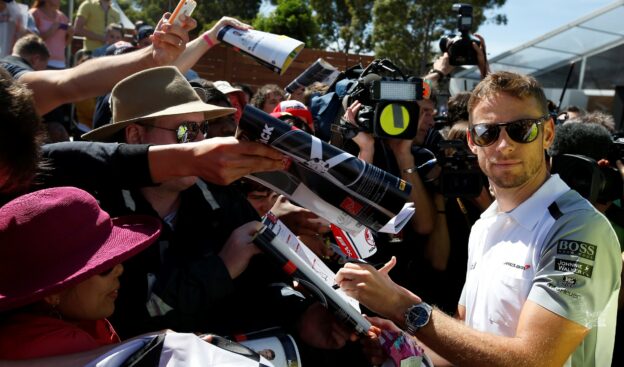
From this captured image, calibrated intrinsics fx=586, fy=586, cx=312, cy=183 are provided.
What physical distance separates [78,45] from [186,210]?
1016cm

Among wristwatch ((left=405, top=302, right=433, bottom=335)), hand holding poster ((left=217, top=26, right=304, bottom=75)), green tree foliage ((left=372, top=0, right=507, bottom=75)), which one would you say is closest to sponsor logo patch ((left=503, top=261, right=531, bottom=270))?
wristwatch ((left=405, top=302, right=433, bottom=335))

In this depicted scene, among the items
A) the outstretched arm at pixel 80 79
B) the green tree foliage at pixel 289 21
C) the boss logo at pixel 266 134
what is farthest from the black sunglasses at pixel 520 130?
the green tree foliage at pixel 289 21

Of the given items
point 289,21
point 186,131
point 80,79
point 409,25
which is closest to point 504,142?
point 186,131

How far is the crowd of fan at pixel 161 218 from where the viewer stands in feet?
4.82

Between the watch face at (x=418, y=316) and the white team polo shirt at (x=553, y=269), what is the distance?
31 cm

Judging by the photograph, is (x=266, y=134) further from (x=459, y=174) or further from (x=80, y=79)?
(x=459, y=174)

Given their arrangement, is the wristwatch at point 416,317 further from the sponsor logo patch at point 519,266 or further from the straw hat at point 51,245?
the straw hat at point 51,245

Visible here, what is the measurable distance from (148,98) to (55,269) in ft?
3.32

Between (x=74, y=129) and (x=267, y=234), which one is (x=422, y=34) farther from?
A: (x=267, y=234)

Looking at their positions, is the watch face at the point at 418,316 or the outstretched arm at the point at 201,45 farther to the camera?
the outstretched arm at the point at 201,45

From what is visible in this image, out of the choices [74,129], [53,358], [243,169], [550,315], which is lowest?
[74,129]

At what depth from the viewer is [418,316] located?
2021 millimetres

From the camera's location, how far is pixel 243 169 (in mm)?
1717

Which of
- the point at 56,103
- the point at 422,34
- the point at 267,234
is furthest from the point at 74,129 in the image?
the point at 422,34
